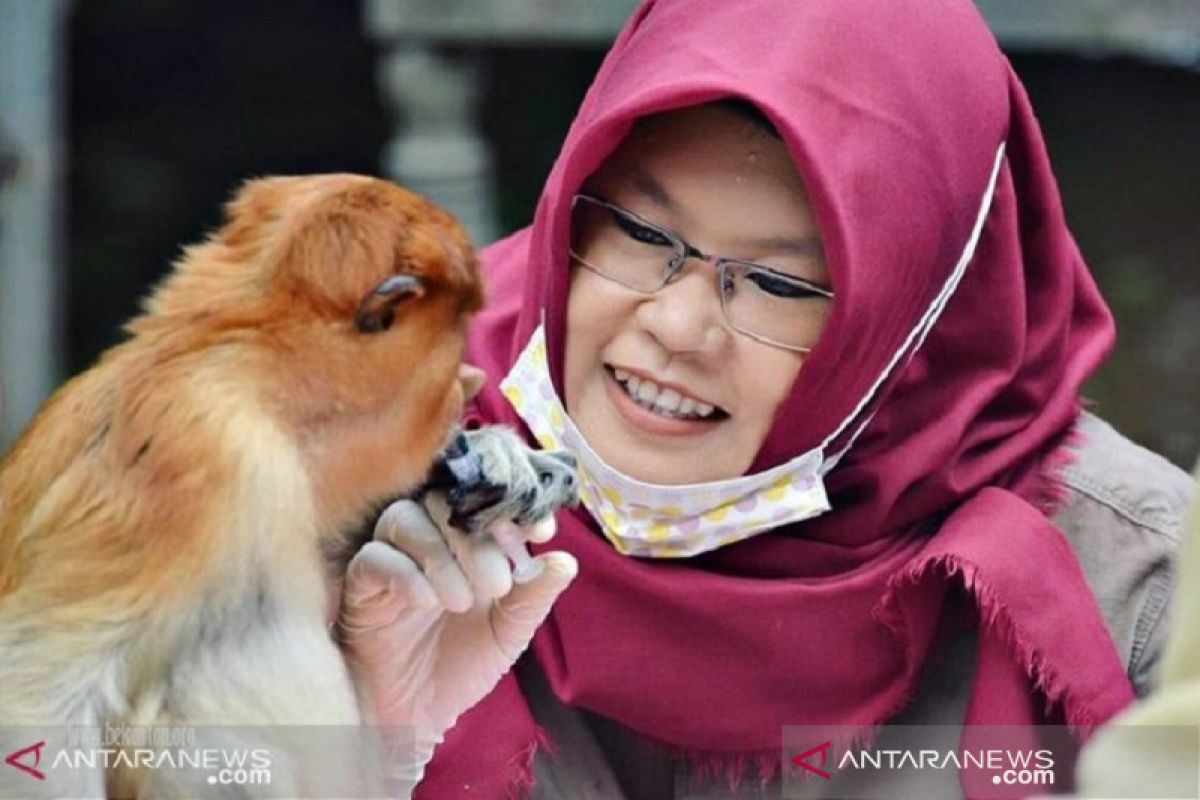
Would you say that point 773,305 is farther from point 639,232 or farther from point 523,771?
point 523,771

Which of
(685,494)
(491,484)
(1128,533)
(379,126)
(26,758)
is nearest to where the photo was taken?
(26,758)

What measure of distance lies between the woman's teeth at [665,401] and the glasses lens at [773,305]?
0.08 m

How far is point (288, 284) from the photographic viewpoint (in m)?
1.38

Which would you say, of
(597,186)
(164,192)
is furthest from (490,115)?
(597,186)

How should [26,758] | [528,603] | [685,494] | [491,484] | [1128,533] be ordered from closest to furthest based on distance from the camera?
[26,758] → [491,484] → [528,603] → [685,494] → [1128,533]

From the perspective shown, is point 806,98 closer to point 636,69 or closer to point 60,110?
point 636,69

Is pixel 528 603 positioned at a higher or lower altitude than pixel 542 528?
lower

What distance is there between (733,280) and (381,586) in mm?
418

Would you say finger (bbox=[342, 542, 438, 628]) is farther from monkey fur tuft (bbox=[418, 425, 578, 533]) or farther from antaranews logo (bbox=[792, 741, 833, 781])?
antaranews logo (bbox=[792, 741, 833, 781])

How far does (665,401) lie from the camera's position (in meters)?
1.72

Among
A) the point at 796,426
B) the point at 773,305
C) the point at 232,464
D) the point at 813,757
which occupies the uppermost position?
the point at 232,464

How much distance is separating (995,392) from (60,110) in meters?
2.52

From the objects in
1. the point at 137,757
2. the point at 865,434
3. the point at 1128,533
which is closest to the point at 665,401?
the point at 865,434

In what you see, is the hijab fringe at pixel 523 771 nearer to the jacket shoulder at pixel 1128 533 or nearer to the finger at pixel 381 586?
the finger at pixel 381 586
